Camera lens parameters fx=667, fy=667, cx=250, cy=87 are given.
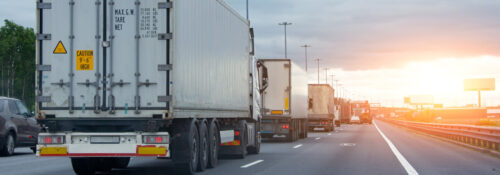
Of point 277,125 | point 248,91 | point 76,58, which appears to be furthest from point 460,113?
point 76,58

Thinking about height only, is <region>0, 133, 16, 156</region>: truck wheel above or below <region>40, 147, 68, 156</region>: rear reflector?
below

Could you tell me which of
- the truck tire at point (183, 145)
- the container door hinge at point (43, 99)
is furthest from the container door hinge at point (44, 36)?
the truck tire at point (183, 145)

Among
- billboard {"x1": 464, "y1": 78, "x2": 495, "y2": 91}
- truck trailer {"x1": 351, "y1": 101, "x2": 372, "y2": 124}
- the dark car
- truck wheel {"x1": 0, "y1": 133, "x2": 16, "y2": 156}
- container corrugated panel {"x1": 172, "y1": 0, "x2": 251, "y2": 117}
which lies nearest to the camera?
container corrugated panel {"x1": 172, "y1": 0, "x2": 251, "y2": 117}

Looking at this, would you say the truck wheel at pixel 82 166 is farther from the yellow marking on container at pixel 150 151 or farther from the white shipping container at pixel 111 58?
the yellow marking on container at pixel 150 151

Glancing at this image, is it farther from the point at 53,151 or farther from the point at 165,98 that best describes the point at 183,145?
the point at 53,151

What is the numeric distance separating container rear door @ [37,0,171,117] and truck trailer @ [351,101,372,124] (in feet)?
264

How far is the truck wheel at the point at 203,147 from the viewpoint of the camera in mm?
13562

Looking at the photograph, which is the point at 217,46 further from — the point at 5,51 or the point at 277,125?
the point at 5,51

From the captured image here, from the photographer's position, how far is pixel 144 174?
13609 mm

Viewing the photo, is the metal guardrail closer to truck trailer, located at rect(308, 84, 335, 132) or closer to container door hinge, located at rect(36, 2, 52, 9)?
truck trailer, located at rect(308, 84, 335, 132)

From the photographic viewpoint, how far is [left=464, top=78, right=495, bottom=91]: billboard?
137m

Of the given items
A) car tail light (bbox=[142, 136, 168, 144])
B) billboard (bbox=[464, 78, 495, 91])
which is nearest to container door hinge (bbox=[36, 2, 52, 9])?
car tail light (bbox=[142, 136, 168, 144])

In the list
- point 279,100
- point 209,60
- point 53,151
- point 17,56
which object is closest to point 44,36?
point 53,151

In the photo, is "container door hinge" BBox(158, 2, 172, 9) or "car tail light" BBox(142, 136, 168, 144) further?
"container door hinge" BBox(158, 2, 172, 9)
